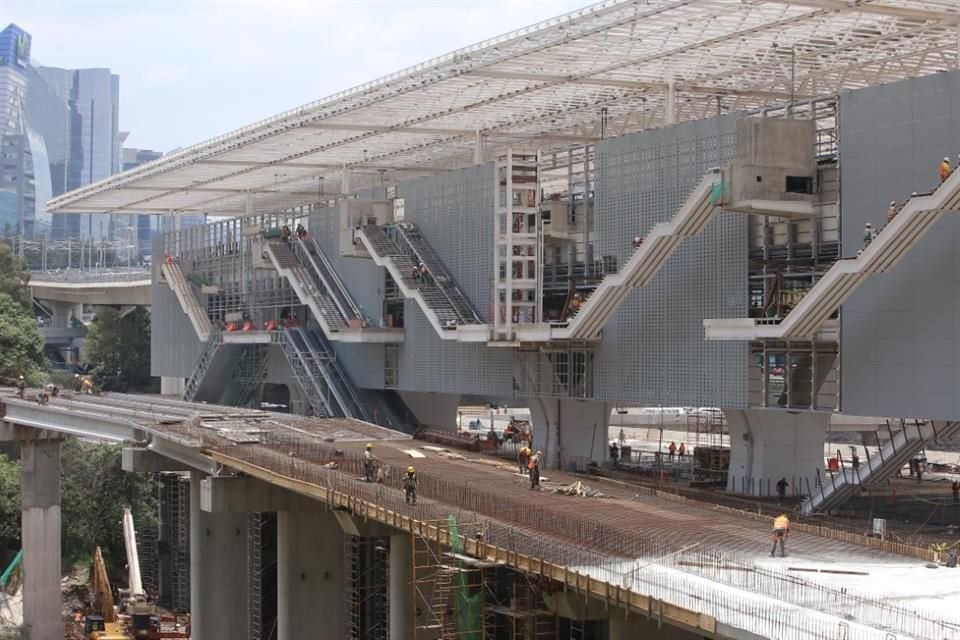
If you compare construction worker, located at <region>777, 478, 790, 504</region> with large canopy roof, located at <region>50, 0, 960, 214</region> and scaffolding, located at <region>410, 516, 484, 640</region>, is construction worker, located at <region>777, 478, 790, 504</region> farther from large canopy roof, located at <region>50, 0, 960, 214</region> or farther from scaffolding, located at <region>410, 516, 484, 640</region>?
scaffolding, located at <region>410, 516, 484, 640</region>

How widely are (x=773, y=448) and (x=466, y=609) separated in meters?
17.3

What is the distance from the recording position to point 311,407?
69938 millimetres

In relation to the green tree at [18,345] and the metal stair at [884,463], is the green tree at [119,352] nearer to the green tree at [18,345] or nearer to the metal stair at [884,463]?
the green tree at [18,345]

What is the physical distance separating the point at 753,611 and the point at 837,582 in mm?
3711

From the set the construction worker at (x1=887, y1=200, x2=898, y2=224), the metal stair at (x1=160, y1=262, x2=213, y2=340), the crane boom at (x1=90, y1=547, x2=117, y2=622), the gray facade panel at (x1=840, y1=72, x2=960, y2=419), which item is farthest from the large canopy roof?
the crane boom at (x1=90, y1=547, x2=117, y2=622)

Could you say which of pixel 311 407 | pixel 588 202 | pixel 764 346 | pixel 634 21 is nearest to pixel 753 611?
pixel 764 346

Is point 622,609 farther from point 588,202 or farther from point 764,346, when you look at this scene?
point 588,202

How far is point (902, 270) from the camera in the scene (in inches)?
1452

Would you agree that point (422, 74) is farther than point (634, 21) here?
Yes

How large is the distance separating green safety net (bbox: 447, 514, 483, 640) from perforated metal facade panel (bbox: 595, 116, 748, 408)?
12.8 metres

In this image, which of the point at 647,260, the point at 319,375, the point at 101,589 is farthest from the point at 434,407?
the point at 647,260

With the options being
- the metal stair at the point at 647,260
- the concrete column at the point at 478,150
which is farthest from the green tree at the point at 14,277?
the metal stair at the point at 647,260

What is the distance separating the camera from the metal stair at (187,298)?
81.2 metres

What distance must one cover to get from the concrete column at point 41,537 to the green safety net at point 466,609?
43.1 metres
